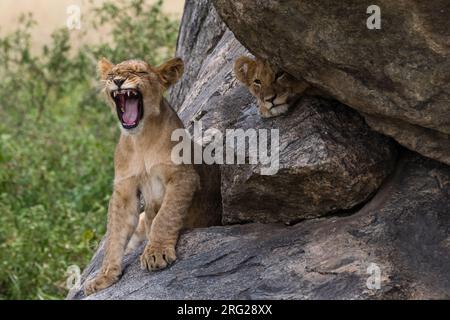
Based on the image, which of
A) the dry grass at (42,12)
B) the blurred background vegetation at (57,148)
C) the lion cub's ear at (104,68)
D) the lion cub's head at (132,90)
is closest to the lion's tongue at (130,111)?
the lion cub's head at (132,90)

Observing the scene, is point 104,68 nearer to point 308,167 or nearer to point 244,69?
point 244,69

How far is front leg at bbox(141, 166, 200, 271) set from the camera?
6379 millimetres

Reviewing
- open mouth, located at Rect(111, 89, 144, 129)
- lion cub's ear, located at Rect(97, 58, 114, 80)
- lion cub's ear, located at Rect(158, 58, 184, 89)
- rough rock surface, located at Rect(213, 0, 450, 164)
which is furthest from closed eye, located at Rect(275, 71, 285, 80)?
lion cub's ear, located at Rect(97, 58, 114, 80)

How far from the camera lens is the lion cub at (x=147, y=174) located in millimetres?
6480

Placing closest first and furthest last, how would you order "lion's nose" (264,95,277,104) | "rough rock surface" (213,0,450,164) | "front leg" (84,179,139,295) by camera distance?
"rough rock surface" (213,0,450,164) → "lion's nose" (264,95,277,104) → "front leg" (84,179,139,295)

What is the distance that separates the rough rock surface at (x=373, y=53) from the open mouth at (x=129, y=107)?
2.82ft

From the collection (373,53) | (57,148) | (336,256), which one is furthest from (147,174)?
(57,148)

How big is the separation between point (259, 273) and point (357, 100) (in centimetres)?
107

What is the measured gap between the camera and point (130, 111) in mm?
6566

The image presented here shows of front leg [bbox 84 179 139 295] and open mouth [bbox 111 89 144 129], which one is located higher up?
open mouth [bbox 111 89 144 129]

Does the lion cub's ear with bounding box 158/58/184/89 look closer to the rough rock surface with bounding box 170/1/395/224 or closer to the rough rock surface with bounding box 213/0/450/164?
the rough rock surface with bounding box 170/1/395/224

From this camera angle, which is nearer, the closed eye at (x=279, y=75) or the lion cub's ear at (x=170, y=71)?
the closed eye at (x=279, y=75)

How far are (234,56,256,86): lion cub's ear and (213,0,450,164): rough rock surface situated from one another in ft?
1.94

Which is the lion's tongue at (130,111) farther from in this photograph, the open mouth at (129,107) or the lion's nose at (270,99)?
the lion's nose at (270,99)
